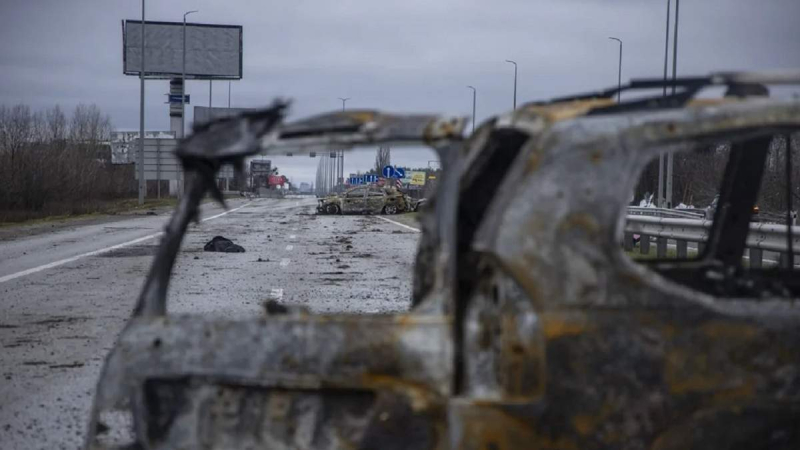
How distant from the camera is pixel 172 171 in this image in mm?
65625

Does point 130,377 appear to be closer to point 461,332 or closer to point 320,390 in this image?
point 320,390

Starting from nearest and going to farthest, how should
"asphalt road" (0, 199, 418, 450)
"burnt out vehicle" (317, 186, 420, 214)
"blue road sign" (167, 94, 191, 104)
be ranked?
"asphalt road" (0, 199, 418, 450) → "burnt out vehicle" (317, 186, 420, 214) → "blue road sign" (167, 94, 191, 104)

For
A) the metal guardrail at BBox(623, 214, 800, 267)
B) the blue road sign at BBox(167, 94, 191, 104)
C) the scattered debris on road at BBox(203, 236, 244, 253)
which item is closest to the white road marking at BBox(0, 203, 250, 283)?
the scattered debris on road at BBox(203, 236, 244, 253)

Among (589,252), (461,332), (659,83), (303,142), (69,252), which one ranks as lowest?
(69,252)

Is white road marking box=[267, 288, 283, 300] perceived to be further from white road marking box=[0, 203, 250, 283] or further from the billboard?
the billboard

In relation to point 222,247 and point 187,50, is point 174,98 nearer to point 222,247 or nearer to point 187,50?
point 187,50

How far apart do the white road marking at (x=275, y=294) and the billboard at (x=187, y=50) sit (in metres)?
62.3

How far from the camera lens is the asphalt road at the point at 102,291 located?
6625mm

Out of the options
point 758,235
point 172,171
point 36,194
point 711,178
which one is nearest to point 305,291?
point 758,235

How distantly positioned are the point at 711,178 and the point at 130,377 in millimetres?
21701

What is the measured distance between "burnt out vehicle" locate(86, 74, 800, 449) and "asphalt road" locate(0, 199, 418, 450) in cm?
243

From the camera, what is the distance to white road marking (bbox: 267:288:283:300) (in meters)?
12.2

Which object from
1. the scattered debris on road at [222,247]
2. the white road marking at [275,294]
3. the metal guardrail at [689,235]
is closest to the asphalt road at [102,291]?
the white road marking at [275,294]

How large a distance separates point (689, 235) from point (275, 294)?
6530mm
